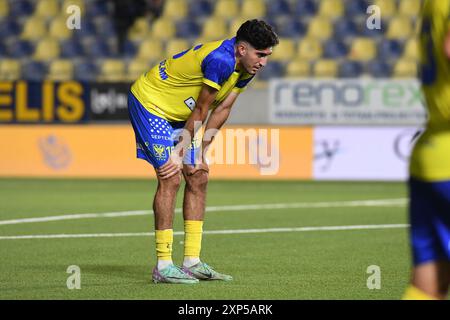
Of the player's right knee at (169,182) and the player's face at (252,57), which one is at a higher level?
the player's face at (252,57)

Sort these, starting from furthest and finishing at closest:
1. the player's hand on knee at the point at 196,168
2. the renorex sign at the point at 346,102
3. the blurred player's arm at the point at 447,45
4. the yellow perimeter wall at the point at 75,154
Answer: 1. the yellow perimeter wall at the point at 75,154
2. the renorex sign at the point at 346,102
3. the player's hand on knee at the point at 196,168
4. the blurred player's arm at the point at 447,45

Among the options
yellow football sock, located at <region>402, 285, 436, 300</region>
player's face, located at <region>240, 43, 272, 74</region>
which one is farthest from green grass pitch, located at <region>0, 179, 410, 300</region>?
yellow football sock, located at <region>402, 285, 436, 300</region>

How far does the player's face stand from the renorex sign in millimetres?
12916

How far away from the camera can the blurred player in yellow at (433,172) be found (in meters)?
5.04

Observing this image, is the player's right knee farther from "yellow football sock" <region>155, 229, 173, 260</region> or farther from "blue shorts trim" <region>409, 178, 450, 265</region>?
"blue shorts trim" <region>409, 178, 450, 265</region>

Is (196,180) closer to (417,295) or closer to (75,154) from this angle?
(417,295)

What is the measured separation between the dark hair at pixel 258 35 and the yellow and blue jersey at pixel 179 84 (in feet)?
0.62

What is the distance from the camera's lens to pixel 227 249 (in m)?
11.1

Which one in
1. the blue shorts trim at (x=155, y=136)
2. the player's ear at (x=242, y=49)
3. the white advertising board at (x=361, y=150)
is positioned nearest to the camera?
the player's ear at (x=242, y=49)

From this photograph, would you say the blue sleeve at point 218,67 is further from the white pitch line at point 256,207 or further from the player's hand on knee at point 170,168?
the white pitch line at point 256,207

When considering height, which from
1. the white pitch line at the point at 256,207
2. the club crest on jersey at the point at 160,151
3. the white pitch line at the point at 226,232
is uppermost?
the club crest on jersey at the point at 160,151

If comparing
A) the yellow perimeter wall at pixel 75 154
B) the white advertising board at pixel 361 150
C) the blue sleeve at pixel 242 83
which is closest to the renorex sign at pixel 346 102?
the white advertising board at pixel 361 150

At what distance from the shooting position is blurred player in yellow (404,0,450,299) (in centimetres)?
504
